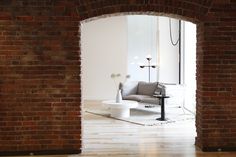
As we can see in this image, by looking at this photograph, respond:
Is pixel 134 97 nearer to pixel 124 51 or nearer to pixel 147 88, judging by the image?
pixel 147 88

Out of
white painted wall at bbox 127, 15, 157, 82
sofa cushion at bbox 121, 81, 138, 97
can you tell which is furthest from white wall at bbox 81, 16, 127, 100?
sofa cushion at bbox 121, 81, 138, 97

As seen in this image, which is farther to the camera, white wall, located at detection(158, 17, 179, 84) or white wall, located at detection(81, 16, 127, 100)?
white wall, located at detection(81, 16, 127, 100)

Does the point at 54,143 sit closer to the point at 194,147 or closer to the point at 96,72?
the point at 194,147

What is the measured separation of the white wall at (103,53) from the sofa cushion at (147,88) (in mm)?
1743

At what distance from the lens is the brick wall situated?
474 cm

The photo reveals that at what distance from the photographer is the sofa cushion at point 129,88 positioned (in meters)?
9.41

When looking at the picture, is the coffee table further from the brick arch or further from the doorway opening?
the brick arch

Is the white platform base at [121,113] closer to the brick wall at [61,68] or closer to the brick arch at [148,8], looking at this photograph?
the brick wall at [61,68]

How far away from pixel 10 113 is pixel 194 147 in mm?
2824

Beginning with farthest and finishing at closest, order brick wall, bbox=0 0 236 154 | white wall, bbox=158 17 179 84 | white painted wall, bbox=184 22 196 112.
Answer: white wall, bbox=158 17 179 84 → white painted wall, bbox=184 22 196 112 → brick wall, bbox=0 0 236 154

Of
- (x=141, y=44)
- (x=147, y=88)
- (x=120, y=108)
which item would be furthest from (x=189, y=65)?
(x=120, y=108)

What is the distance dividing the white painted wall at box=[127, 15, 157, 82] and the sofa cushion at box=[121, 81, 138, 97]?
4.91 feet

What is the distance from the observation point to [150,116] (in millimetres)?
8016

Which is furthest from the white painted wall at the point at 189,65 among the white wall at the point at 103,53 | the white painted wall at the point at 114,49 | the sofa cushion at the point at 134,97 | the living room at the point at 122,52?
the white wall at the point at 103,53
